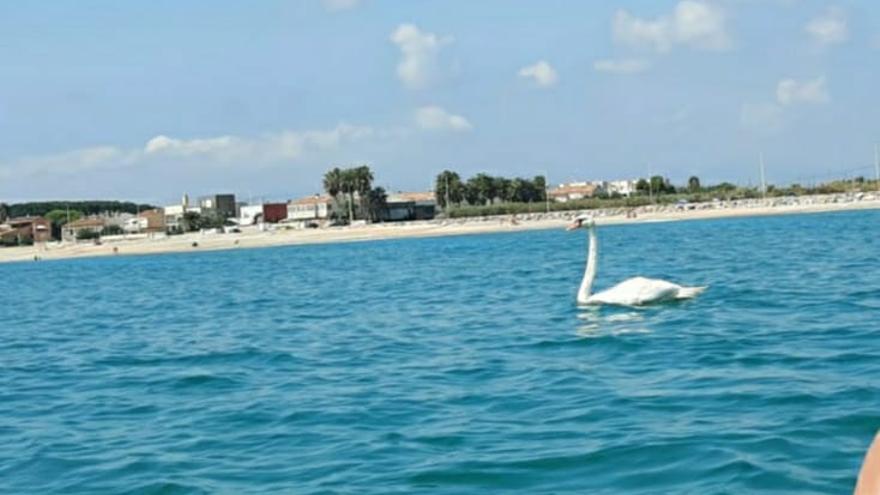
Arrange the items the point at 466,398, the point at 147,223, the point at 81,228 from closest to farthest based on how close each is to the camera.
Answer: the point at 466,398 < the point at 81,228 < the point at 147,223

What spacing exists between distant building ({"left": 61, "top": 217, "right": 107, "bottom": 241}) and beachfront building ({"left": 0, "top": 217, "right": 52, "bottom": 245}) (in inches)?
95.4

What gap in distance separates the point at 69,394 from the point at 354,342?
5081mm

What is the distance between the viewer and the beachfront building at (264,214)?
17700 centimetres

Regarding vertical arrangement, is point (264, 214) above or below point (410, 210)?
above

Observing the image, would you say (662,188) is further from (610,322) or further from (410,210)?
(610,322)

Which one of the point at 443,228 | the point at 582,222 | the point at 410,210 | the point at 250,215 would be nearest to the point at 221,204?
the point at 250,215

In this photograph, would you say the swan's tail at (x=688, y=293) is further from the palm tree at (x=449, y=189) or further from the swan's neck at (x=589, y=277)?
the palm tree at (x=449, y=189)

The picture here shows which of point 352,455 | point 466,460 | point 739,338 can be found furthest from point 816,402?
point 739,338

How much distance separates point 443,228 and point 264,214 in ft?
192

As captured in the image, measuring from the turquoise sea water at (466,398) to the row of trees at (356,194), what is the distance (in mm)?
122951

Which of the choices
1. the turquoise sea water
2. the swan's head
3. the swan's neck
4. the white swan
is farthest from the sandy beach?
the white swan

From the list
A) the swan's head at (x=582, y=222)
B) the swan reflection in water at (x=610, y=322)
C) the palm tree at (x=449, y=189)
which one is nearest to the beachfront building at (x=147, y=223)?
the palm tree at (x=449, y=189)

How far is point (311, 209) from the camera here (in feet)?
570

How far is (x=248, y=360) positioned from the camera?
57.0ft
